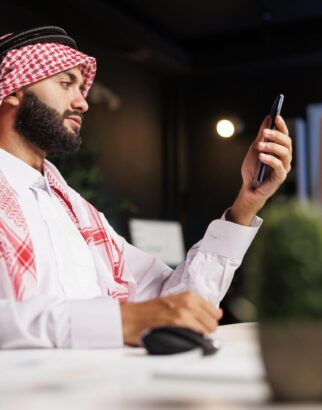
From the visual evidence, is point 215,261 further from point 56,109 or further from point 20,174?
point 56,109

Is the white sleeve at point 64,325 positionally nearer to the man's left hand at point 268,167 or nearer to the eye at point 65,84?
the man's left hand at point 268,167

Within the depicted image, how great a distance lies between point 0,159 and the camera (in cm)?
212

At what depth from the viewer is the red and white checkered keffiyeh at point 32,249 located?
159cm

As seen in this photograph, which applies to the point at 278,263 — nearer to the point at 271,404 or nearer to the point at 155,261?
the point at 271,404

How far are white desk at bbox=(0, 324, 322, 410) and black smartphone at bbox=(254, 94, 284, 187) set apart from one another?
779mm

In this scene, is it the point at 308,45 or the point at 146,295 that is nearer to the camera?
the point at 146,295

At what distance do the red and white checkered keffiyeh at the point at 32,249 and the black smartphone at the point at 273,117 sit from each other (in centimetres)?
50

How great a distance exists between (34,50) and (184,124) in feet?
19.3

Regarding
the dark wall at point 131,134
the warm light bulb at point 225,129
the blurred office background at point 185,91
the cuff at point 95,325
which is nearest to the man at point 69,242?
the cuff at point 95,325

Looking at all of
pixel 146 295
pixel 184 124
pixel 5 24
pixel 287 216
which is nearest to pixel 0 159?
pixel 146 295

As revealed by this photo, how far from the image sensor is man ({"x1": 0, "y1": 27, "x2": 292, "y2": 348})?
3.91 ft

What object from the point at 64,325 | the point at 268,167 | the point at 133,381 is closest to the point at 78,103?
the point at 268,167

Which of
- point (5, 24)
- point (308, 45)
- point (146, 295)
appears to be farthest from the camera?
point (308, 45)

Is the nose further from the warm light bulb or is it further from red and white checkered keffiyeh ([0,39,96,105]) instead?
the warm light bulb
